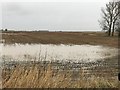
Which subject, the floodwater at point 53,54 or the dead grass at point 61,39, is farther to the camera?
the dead grass at point 61,39

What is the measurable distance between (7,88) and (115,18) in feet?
221

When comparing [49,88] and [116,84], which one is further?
[116,84]

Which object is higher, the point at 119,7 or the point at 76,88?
the point at 119,7

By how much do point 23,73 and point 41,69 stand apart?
0.83 meters

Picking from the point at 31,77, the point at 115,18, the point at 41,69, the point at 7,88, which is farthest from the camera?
the point at 115,18

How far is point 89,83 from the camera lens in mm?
8102

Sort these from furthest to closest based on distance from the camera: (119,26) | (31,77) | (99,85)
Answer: (119,26) → (99,85) → (31,77)

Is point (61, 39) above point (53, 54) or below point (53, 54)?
below

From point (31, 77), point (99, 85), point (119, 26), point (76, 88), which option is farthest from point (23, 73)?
point (119, 26)

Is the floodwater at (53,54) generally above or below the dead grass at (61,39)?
above

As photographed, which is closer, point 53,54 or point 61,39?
point 53,54

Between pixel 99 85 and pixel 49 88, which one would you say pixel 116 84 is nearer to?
pixel 99 85

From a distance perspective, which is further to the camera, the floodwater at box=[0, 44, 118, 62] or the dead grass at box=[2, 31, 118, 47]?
the dead grass at box=[2, 31, 118, 47]

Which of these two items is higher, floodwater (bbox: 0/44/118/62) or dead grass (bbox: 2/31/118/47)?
floodwater (bbox: 0/44/118/62)
